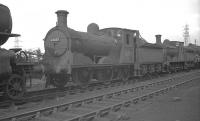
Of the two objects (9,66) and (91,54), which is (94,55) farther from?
(9,66)

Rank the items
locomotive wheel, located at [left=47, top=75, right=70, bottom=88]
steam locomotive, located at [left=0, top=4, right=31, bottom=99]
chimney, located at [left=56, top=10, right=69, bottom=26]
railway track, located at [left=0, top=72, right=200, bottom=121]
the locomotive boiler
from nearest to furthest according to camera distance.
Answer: railway track, located at [left=0, top=72, right=200, bottom=121]
steam locomotive, located at [left=0, top=4, right=31, bottom=99]
the locomotive boiler
chimney, located at [left=56, top=10, right=69, bottom=26]
locomotive wheel, located at [left=47, top=75, right=70, bottom=88]

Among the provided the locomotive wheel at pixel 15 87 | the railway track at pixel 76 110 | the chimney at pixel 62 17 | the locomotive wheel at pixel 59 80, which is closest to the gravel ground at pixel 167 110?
the railway track at pixel 76 110

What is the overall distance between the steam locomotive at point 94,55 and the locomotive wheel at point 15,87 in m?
3.01

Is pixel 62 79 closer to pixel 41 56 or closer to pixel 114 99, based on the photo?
pixel 41 56

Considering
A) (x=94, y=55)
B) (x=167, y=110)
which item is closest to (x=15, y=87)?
(x=167, y=110)

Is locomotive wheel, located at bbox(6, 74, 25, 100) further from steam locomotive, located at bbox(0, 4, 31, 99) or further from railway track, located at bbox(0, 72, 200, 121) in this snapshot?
railway track, located at bbox(0, 72, 200, 121)

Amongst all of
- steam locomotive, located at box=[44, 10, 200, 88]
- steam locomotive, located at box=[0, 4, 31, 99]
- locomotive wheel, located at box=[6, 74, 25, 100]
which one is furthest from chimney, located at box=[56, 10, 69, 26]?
locomotive wheel, located at box=[6, 74, 25, 100]

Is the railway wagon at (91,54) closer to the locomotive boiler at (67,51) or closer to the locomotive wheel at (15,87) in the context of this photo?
the locomotive boiler at (67,51)

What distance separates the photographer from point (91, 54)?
14.2 m

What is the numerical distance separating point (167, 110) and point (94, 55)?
24.5 ft

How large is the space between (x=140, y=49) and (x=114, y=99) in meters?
9.35

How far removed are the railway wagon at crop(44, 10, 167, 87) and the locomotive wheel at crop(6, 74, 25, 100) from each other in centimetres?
298

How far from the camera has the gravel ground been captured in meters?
6.85

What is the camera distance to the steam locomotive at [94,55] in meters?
12.5
